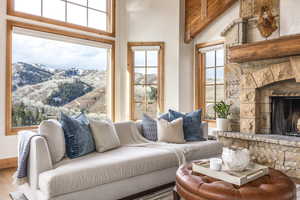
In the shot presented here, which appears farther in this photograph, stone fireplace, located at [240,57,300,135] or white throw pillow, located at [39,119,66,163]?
stone fireplace, located at [240,57,300,135]

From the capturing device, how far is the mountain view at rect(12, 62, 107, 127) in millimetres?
4035

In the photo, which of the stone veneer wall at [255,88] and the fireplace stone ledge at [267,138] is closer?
the fireplace stone ledge at [267,138]

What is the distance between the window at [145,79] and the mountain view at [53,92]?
63 centimetres

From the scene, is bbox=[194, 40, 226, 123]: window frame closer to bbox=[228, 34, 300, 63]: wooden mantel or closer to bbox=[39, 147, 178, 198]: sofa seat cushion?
bbox=[228, 34, 300, 63]: wooden mantel

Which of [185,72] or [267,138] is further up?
[185,72]

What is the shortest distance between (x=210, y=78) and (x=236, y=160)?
3230 mm

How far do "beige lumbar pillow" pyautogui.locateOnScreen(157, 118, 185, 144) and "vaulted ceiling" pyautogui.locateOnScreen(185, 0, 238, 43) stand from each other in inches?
86.1

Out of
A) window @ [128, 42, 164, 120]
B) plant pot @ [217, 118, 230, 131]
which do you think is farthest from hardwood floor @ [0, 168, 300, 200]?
window @ [128, 42, 164, 120]

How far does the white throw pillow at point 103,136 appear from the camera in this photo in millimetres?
2857

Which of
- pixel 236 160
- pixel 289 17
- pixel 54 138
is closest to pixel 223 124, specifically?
pixel 289 17

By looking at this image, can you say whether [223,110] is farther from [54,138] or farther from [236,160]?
[54,138]

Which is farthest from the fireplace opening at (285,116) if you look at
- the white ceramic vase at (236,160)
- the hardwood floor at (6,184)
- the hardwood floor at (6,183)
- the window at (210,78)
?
the hardwood floor at (6,184)

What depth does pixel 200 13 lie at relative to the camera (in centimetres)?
484

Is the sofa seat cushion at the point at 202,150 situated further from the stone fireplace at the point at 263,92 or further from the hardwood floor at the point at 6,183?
the hardwood floor at the point at 6,183
